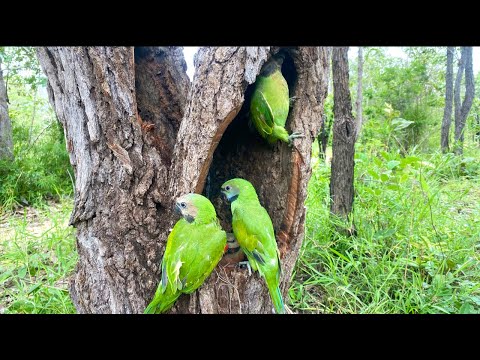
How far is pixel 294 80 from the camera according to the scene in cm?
175

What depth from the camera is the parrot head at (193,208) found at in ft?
4.42

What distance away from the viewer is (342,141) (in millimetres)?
2494

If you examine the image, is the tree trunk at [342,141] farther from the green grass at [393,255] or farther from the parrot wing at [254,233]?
the parrot wing at [254,233]

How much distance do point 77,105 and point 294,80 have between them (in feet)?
3.45

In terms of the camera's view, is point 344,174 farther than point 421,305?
Yes

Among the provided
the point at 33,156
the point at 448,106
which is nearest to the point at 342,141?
the point at 448,106

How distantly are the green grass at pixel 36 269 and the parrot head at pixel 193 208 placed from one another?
45.6 inches

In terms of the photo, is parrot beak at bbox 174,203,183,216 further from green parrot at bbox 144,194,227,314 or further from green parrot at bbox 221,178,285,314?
green parrot at bbox 221,178,285,314

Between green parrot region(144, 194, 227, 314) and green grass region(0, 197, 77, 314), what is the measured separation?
1005mm

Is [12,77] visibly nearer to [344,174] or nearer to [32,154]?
[32,154]

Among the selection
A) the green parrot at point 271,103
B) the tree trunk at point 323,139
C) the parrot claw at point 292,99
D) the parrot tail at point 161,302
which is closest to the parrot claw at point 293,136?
the green parrot at point 271,103

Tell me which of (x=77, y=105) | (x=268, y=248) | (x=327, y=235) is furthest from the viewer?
(x=327, y=235)

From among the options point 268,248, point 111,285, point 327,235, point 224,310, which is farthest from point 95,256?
point 327,235

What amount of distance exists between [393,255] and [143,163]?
1.79m
